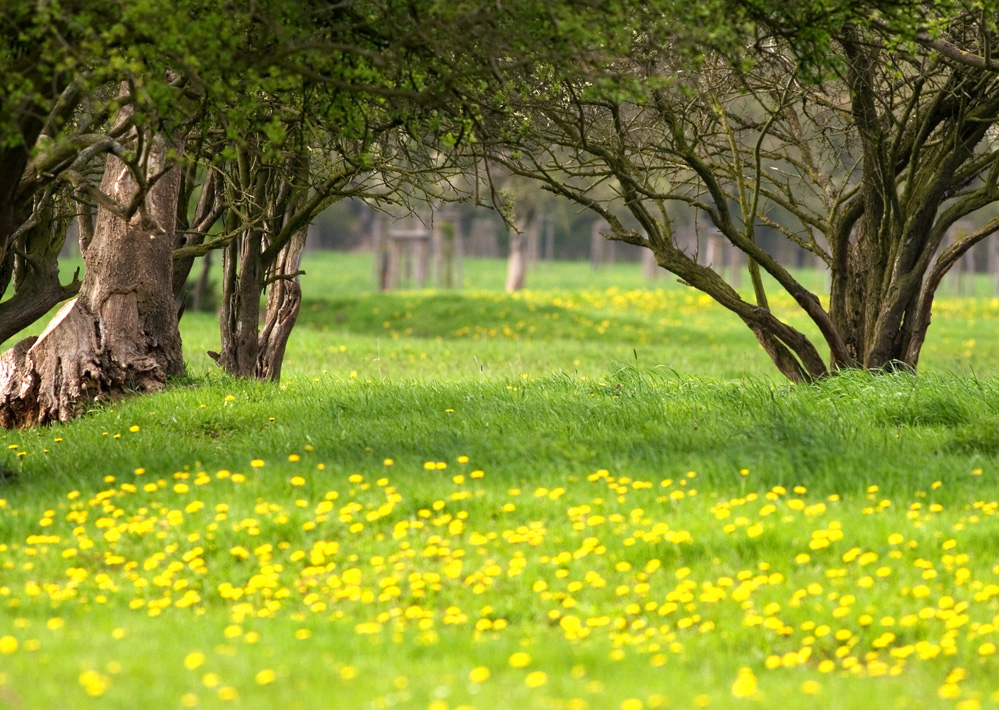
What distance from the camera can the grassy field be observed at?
457cm

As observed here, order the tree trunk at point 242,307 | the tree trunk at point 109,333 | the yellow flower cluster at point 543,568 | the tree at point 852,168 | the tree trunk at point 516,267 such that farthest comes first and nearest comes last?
the tree trunk at point 516,267 < the tree trunk at point 242,307 < the tree trunk at point 109,333 < the tree at point 852,168 < the yellow flower cluster at point 543,568

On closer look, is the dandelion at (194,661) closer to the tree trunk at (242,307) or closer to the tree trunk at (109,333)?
the tree trunk at (109,333)

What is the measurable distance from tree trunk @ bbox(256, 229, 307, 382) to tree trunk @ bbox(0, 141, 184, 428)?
1857mm

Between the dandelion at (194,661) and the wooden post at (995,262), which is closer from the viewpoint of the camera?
the dandelion at (194,661)

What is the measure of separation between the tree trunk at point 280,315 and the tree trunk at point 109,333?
73.1 inches

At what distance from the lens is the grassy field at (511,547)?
15.0 feet

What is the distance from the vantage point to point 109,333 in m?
9.36

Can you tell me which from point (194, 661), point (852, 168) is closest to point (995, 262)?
point (852, 168)

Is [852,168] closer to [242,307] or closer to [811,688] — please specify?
[242,307]

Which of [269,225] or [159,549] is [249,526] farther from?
[269,225]

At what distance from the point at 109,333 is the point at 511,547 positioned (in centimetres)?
482

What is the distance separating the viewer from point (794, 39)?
7.67 meters

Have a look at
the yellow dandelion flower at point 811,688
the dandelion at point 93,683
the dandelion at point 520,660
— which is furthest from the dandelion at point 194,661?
the yellow dandelion flower at point 811,688

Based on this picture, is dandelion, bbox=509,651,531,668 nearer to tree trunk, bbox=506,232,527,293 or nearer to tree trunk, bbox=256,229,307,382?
tree trunk, bbox=256,229,307,382
